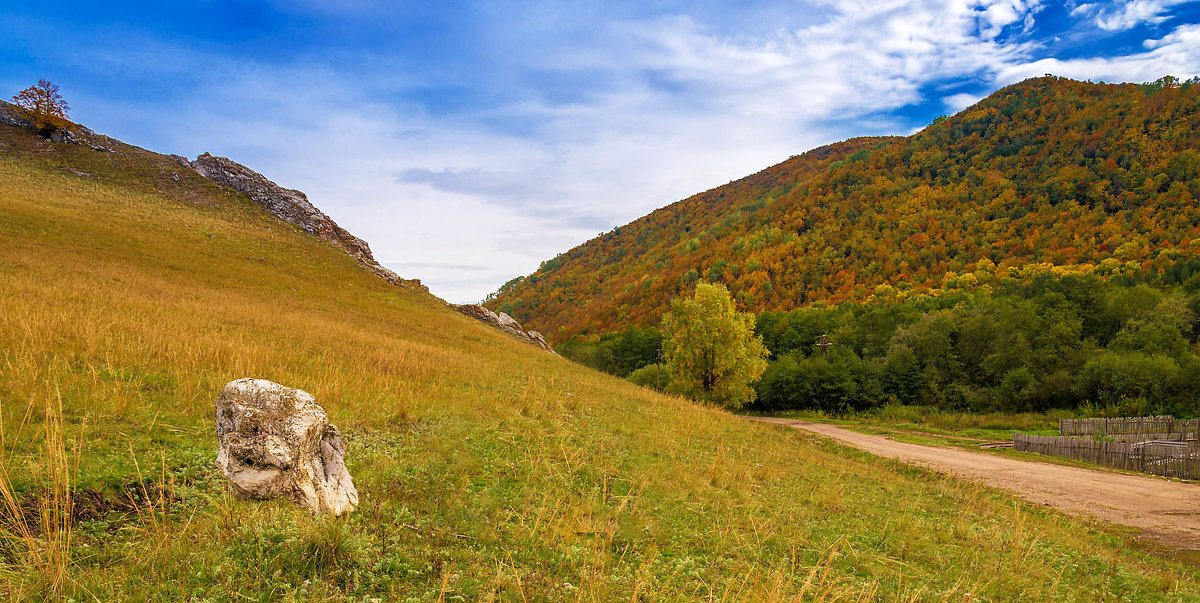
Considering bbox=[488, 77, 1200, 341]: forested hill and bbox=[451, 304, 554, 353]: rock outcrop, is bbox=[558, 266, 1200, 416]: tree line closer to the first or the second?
bbox=[488, 77, 1200, 341]: forested hill

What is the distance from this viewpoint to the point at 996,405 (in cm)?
4656

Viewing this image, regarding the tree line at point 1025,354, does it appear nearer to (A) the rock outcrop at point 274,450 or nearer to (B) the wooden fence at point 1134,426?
(B) the wooden fence at point 1134,426

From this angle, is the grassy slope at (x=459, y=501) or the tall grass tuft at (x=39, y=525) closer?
the tall grass tuft at (x=39, y=525)

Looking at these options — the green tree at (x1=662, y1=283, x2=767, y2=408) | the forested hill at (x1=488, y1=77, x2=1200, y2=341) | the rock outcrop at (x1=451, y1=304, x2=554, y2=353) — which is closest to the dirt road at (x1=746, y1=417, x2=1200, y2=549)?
the green tree at (x1=662, y1=283, x2=767, y2=408)

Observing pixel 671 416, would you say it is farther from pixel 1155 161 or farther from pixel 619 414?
pixel 1155 161

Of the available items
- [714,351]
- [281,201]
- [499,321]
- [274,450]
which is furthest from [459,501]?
[281,201]

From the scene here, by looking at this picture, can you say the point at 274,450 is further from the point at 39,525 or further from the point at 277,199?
the point at 277,199

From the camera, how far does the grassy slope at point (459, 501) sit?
13.1 feet

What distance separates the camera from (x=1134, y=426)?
26.0 metres

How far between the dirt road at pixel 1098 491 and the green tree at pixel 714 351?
1832 centimetres

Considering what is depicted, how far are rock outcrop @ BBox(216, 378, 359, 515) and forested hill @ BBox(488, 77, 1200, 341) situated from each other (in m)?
91.1

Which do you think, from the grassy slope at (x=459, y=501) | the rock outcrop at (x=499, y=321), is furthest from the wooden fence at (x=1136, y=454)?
the rock outcrop at (x=499, y=321)

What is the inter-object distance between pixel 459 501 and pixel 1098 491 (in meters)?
20.6

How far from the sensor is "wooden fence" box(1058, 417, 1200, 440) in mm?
24981
